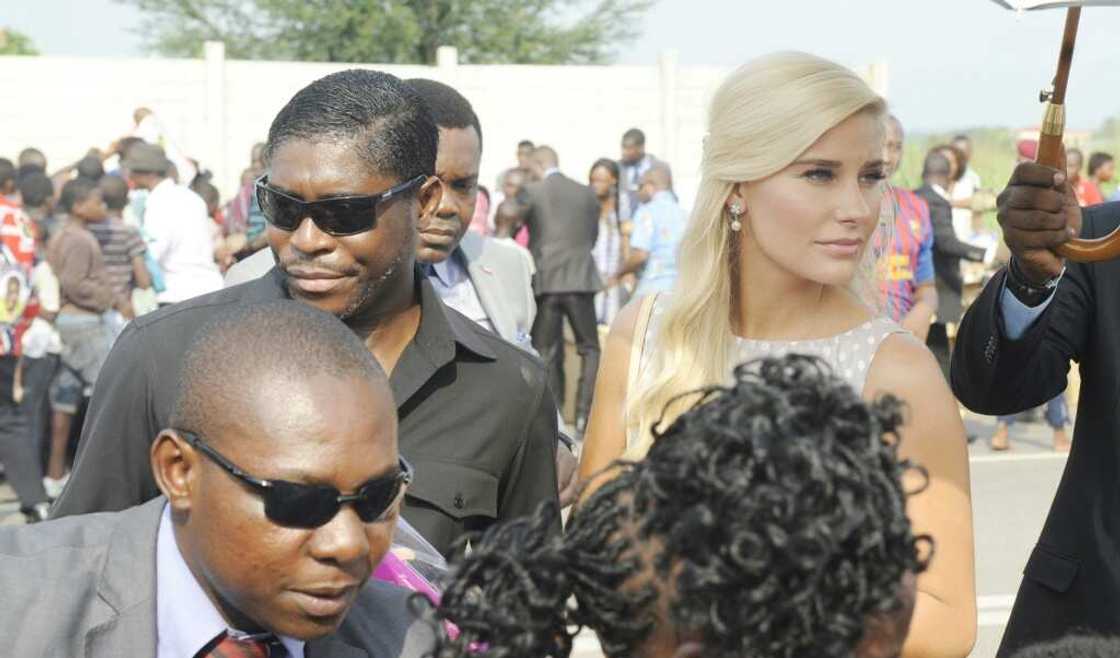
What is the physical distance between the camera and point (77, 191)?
411 inches

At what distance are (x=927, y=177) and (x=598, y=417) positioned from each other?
9963mm

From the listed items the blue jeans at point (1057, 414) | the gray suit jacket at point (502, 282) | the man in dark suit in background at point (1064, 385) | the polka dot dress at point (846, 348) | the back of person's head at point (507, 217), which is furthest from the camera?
the back of person's head at point (507, 217)

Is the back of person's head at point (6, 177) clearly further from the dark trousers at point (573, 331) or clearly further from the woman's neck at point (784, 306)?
the woman's neck at point (784, 306)

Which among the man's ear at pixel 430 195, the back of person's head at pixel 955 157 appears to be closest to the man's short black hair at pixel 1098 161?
the back of person's head at pixel 955 157

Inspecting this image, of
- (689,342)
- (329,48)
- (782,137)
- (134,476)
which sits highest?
(782,137)

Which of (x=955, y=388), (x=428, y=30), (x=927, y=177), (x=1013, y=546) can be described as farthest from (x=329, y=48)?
(x=955, y=388)

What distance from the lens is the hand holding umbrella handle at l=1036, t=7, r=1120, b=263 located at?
10.9ft

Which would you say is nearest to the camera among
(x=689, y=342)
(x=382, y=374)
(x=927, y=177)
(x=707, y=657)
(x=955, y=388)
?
(x=707, y=657)

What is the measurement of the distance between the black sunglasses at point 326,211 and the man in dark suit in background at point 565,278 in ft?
31.8

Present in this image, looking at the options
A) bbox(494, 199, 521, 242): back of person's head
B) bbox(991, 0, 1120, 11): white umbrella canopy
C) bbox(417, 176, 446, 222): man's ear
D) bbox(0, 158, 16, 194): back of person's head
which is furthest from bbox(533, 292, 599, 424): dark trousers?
bbox(991, 0, 1120, 11): white umbrella canopy

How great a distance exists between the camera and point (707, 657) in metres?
1.58

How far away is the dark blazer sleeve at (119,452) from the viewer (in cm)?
313

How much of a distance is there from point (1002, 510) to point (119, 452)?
8.11 meters

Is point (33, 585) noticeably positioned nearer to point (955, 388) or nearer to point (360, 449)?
point (360, 449)
